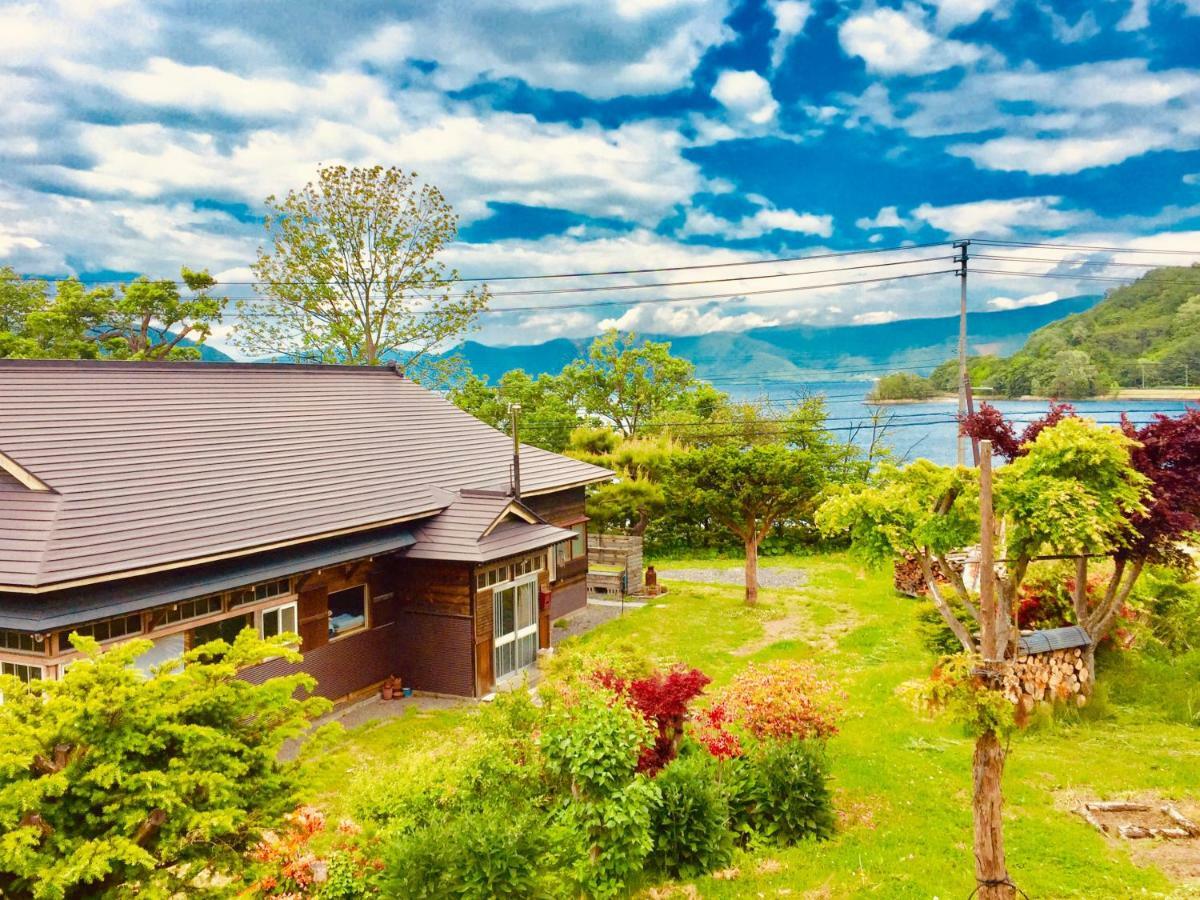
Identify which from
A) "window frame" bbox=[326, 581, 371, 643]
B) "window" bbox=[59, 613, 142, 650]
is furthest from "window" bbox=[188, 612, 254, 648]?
"window frame" bbox=[326, 581, 371, 643]

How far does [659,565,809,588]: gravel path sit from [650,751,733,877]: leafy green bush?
1510 centimetres

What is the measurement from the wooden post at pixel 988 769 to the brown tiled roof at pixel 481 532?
27.6 ft

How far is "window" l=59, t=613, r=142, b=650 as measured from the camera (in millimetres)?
9047

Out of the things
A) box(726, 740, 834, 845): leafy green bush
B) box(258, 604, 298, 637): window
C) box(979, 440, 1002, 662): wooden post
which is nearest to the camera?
box(979, 440, 1002, 662): wooden post

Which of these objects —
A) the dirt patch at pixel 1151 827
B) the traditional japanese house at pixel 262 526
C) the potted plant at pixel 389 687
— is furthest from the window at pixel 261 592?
the dirt patch at pixel 1151 827

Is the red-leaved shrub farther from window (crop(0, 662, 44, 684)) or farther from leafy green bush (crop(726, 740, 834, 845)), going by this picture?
window (crop(0, 662, 44, 684))

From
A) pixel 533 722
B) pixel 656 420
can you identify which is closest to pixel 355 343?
pixel 656 420

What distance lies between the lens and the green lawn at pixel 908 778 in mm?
7191

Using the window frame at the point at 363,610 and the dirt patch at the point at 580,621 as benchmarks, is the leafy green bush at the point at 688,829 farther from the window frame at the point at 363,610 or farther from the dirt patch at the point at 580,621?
the dirt patch at the point at 580,621

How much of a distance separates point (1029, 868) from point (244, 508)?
10.9 meters

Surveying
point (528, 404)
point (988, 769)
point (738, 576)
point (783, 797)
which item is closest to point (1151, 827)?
point (988, 769)

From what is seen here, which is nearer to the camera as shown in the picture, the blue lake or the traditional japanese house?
the traditional japanese house

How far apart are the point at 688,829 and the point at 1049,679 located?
6953 mm

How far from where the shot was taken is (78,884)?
4.36 meters
